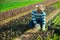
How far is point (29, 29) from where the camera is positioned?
12102 mm

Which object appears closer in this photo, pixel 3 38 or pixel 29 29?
pixel 3 38

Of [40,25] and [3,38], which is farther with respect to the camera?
[40,25]

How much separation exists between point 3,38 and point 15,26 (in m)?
2.49

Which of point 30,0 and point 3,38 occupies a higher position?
point 3,38

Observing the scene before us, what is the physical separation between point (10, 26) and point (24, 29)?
30.4 inches

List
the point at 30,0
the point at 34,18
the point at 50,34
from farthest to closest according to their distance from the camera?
the point at 30,0 < the point at 34,18 < the point at 50,34

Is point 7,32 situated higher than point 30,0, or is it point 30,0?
point 7,32

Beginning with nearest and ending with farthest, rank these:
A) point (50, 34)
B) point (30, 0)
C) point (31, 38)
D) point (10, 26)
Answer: point (31, 38)
point (50, 34)
point (10, 26)
point (30, 0)

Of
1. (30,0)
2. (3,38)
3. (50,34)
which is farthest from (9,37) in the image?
(30,0)

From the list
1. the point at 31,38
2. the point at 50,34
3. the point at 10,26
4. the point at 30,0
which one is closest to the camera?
the point at 31,38

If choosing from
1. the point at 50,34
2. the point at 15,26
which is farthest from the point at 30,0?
the point at 50,34

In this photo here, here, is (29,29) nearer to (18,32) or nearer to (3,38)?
(18,32)

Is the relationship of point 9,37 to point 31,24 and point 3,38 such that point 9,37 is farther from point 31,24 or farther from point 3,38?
point 31,24

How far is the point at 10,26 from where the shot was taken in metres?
12.5
